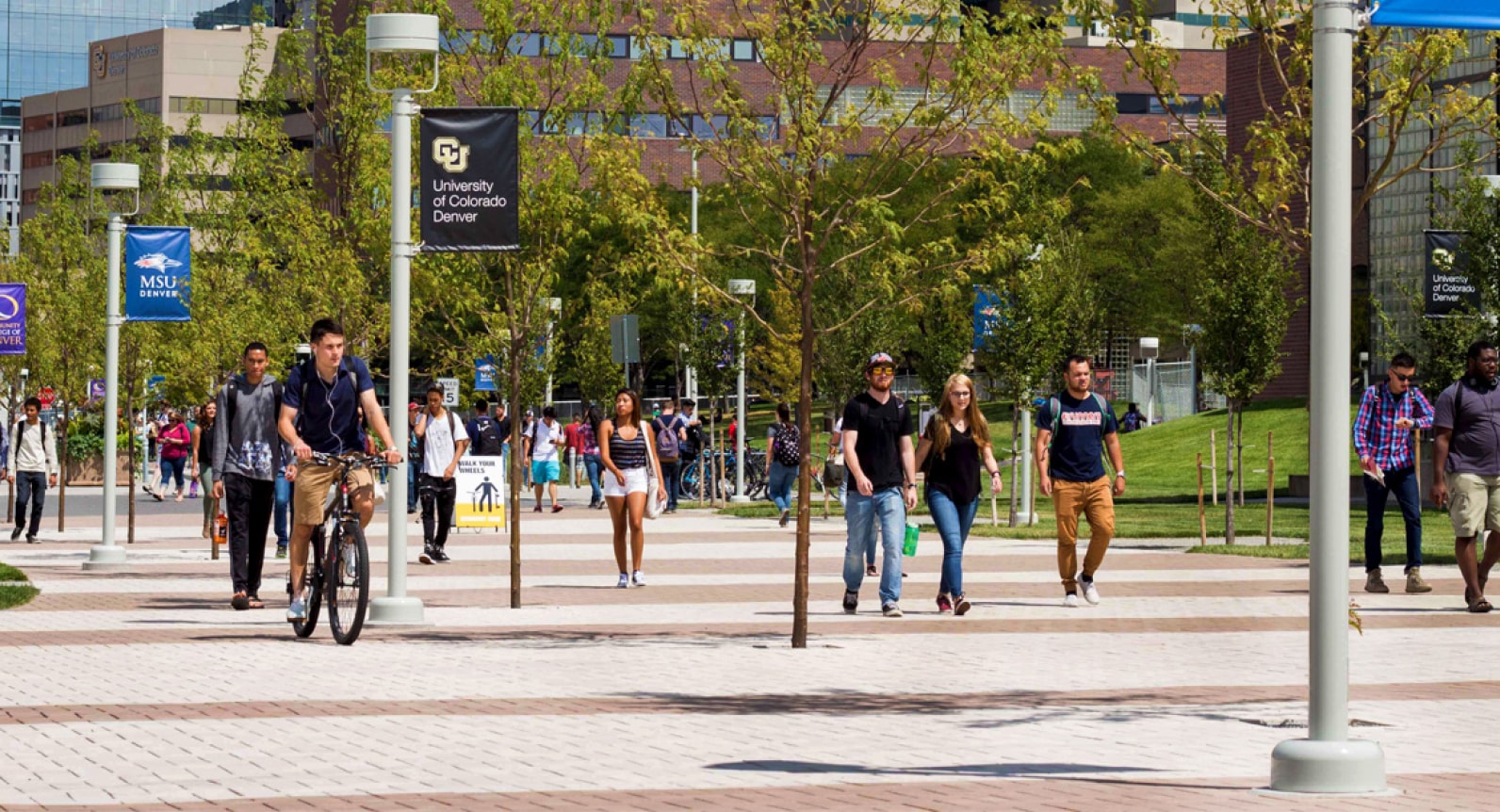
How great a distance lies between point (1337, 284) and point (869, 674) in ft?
15.3

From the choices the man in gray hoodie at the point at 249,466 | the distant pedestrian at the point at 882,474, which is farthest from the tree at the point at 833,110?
the man in gray hoodie at the point at 249,466

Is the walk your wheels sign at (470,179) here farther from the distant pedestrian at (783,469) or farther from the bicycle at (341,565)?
the distant pedestrian at (783,469)

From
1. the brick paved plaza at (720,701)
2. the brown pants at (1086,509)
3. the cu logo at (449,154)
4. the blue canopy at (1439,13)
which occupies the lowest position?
the brick paved plaza at (720,701)

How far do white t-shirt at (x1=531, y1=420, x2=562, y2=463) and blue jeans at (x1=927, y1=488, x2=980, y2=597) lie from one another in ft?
69.6

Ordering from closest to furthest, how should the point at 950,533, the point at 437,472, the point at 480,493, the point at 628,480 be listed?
the point at 950,533, the point at 628,480, the point at 437,472, the point at 480,493

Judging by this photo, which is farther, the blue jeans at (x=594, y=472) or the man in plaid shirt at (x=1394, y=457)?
the blue jeans at (x=594, y=472)

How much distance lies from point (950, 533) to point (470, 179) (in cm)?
403

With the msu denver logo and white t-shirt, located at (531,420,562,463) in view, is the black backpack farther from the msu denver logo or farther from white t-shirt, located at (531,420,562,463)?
white t-shirt, located at (531,420,562,463)

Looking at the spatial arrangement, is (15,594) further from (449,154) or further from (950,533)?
(950,533)

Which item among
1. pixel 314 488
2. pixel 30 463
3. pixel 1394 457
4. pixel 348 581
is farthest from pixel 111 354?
pixel 1394 457

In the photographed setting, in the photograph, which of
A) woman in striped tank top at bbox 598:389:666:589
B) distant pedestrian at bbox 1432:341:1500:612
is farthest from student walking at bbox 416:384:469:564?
distant pedestrian at bbox 1432:341:1500:612

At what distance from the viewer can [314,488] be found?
1432 cm

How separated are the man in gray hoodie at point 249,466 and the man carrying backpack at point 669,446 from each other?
1836 centimetres

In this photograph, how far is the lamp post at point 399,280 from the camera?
15156mm
